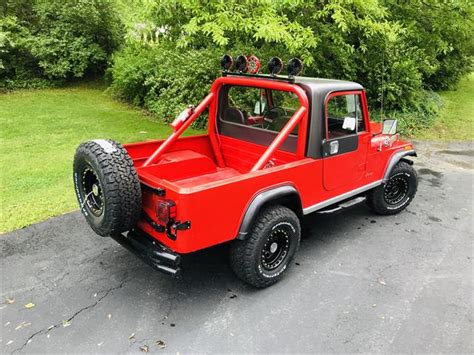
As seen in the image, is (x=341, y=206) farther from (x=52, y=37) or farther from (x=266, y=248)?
(x=52, y=37)

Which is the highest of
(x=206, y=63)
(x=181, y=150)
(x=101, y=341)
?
(x=206, y=63)

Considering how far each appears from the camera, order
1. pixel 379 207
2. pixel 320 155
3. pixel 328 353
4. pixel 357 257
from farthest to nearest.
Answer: pixel 379 207, pixel 357 257, pixel 320 155, pixel 328 353

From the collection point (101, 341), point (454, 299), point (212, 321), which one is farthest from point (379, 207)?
point (101, 341)

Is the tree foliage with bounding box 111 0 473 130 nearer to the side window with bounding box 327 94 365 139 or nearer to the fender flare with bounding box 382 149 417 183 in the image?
the fender flare with bounding box 382 149 417 183

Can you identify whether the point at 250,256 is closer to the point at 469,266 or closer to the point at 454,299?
the point at 454,299

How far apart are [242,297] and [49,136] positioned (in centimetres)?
688

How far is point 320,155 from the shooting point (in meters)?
3.86

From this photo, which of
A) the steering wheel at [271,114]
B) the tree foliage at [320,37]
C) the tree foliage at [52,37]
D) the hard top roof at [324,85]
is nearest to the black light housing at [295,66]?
the hard top roof at [324,85]

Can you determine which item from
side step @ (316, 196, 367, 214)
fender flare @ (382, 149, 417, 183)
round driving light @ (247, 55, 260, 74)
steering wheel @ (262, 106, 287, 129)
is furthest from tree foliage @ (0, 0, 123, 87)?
side step @ (316, 196, 367, 214)

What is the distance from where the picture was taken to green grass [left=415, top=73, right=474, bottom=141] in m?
9.73

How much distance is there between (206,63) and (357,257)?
6200 mm

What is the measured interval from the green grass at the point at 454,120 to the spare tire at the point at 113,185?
840cm

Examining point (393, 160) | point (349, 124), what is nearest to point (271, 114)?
point (349, 124)

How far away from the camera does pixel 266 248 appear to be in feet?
11.8
